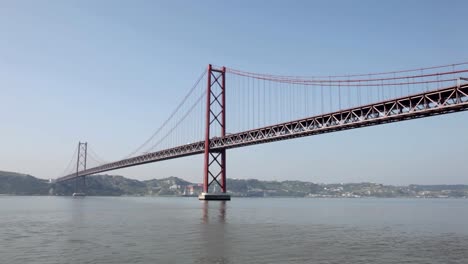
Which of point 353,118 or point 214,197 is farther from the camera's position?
point 214,197

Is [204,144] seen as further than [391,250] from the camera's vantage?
Yes

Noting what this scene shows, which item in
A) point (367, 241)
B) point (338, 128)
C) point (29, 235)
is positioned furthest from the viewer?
point (338, 128)

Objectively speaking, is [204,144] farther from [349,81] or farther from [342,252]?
[342,252]

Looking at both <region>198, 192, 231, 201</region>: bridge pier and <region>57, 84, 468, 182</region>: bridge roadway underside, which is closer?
<region>57, 84, 468, 182</region>: bridge roadway underside

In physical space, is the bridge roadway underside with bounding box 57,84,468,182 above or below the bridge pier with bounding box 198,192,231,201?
above

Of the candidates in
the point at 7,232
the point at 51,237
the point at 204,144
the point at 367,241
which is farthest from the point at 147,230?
the point at 204,144

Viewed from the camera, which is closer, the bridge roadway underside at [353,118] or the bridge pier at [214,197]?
the bridge roadway underside at [353,118]

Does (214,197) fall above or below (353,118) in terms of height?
below

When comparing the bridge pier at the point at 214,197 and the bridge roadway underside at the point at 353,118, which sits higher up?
the bridge roadway underside at the point at 353,118
